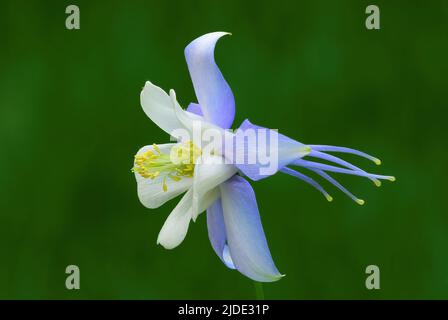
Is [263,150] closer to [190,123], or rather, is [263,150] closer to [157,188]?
[190,123]

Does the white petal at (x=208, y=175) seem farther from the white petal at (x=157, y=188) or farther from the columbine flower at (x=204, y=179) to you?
the white petal at (x=157, y=188)

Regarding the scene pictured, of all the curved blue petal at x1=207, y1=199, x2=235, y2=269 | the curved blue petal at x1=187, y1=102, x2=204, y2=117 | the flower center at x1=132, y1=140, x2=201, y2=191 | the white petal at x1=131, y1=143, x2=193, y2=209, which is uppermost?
the curved blue petal at x1=187, y1=102, x2=204, y2=117

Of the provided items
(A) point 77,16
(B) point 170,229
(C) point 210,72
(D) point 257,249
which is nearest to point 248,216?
(D) point 257,249

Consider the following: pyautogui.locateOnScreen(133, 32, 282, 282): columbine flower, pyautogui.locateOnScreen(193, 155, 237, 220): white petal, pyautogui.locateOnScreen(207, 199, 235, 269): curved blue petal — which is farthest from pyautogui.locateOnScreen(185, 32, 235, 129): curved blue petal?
pyautogui.locateOnScreen(207, 199, 235, 269): curved blue petal

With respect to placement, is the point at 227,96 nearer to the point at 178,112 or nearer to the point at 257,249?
the point at 178,112

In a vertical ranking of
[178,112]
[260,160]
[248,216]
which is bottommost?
[248,216]

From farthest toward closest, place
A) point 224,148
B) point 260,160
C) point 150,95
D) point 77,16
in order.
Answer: point 77,16 < point 150,95 < point 224,148 < point 260,160

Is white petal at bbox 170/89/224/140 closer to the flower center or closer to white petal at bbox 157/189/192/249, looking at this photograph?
the flower center

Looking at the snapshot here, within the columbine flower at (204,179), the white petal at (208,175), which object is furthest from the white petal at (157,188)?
the white petal at (208,175)
